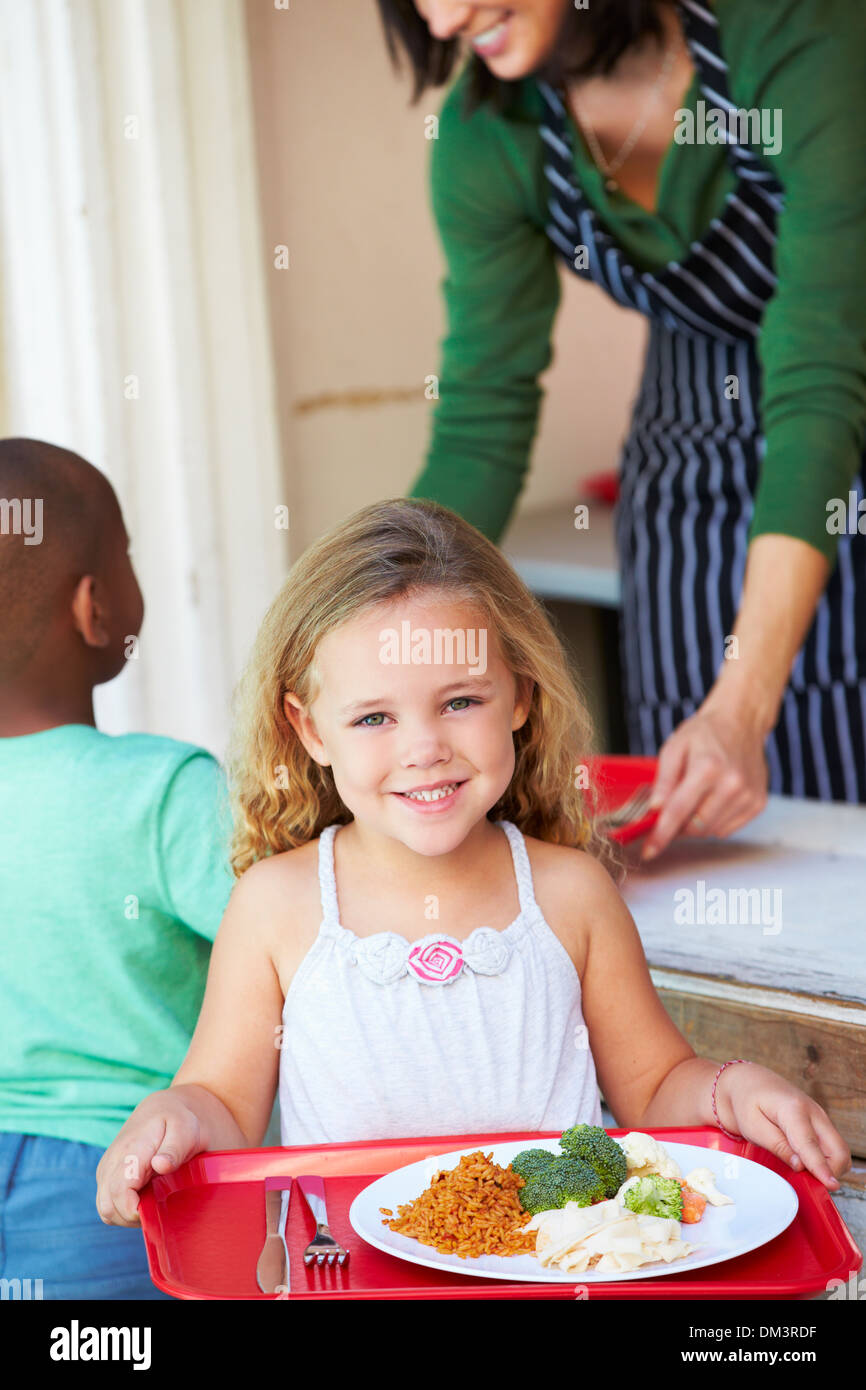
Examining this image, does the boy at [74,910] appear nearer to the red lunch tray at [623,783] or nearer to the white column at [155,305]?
the red lunch tray at [623,783]

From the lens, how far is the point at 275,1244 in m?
0.92

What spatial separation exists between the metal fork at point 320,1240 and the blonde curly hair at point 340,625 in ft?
0.98

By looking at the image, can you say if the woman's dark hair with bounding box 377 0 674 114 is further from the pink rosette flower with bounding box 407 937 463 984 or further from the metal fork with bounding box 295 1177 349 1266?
the metal fork with bounding box 295 1177 349 1266

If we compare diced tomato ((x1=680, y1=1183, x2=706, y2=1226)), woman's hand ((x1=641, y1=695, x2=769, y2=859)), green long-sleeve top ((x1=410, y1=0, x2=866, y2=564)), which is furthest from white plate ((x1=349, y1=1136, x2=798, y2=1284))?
green long-sleeve top ((x1=410, y1=0, x2=866, y2=564))

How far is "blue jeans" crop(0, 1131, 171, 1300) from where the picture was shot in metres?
1.17

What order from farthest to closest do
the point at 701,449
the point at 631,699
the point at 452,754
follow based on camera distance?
the point at 631,699 < the point at 701,449 < the point at 452,754

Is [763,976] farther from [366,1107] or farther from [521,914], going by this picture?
[366,1107]

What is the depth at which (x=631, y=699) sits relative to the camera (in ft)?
7.13

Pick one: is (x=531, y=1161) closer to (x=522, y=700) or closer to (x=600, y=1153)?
(x=600, y=1153)

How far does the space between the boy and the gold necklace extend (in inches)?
30.9

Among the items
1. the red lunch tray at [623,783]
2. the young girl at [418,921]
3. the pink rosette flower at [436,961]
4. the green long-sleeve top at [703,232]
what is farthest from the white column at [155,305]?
the pink rosette flower at [436,961]

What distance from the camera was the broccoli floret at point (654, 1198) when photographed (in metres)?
0.89

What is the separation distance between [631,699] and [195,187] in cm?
93
